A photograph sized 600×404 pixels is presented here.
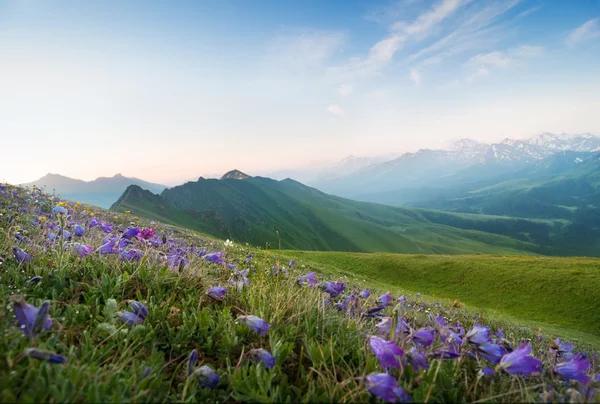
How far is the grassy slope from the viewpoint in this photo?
90.4 feet

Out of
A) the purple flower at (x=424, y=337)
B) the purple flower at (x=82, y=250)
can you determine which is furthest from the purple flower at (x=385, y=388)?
the purple flower at (x=82, y=250)

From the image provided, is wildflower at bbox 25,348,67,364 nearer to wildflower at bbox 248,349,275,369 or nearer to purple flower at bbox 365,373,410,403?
wildflower at bbox 248,349,275,369

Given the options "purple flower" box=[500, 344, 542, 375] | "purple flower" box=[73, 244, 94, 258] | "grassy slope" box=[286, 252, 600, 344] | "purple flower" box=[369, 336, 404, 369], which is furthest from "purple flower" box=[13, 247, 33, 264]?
"grassy slope" box=[286, 252, 600, 344]

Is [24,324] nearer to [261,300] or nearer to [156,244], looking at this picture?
[261,300]

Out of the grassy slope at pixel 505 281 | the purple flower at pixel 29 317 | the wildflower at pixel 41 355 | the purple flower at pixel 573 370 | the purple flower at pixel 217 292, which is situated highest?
the purple flower at pixel 29 317

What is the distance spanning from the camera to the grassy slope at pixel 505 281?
27.6 metres

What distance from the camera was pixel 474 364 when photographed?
2.56m

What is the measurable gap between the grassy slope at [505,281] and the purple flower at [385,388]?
28697 mm

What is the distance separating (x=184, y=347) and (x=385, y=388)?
1.72 meters

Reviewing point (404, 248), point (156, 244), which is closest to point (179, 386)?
point (156, 244)

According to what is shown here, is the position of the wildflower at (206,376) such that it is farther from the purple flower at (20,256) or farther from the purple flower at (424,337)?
the purple flower at (20,256)

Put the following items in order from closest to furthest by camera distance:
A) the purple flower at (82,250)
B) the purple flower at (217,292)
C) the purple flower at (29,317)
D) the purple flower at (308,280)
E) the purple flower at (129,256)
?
1. the purple flower at (29,317)
2. the purple flower at (217,292)
3. the purple flower at (82,250)
4. the purple flower at (129,256)
5. the purple flower at (308,280)

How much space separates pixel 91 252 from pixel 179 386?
94.5 inches

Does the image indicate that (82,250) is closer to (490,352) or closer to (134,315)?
(134,315)
